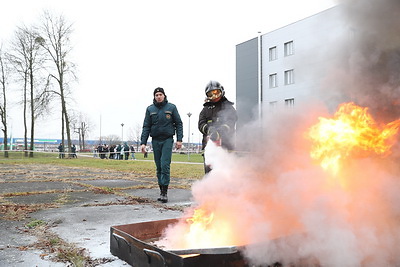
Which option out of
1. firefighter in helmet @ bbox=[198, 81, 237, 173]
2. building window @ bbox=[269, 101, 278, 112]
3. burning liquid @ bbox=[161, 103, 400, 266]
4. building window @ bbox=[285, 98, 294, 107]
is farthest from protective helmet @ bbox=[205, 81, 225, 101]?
burning liquid @ bbox=[161, 103, 400, 266]

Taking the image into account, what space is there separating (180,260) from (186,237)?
87 cm

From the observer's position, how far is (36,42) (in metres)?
30.4

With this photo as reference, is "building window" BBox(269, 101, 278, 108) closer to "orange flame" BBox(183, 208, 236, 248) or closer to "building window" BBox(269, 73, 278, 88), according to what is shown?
"building window" BBox(269, 73, 278, 88)

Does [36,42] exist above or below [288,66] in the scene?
above

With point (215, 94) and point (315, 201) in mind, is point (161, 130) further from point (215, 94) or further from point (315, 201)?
point (315, 201)

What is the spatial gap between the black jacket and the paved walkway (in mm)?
1276

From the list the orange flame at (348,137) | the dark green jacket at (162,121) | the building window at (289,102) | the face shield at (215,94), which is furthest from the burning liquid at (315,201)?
the dark green jacket at (162,121)

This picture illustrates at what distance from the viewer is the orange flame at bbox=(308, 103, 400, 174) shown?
291 cm

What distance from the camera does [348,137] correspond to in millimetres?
2951

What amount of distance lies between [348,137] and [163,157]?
3656 millimetres

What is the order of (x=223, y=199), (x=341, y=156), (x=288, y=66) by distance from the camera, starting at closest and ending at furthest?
(x=341, y=156) < (x=223, y=199) < (x=288, y=66)

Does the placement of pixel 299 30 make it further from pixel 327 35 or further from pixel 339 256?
pixel 339 256

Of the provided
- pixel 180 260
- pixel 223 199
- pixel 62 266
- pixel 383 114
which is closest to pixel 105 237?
pixel 62 266

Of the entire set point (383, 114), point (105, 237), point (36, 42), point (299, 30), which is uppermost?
point (36, 42)
